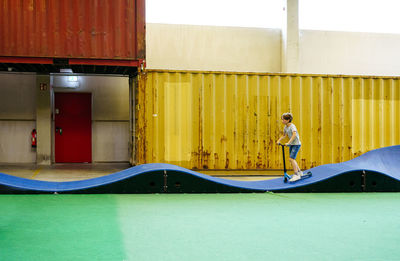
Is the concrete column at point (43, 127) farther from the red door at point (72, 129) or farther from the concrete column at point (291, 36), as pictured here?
the concrete column at point (291, 36)

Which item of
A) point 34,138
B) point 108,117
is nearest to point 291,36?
point 108,117

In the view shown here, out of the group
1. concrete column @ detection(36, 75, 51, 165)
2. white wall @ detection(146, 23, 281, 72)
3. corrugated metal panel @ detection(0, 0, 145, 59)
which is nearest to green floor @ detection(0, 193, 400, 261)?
corrugated metal panel @ detection(0, 0, 145, 59)

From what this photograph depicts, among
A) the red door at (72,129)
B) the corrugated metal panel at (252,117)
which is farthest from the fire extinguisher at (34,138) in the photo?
the corrugated metal panel at (252,117)

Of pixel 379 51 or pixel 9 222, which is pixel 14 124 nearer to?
pixel 9 222

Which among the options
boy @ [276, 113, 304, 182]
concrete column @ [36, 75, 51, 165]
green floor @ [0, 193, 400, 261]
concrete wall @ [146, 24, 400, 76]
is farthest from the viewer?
concrete wall @ [146, 24, 400, 76]

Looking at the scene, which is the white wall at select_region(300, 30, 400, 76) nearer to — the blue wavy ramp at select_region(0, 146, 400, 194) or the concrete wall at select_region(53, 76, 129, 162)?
the concrete wall at select_region(53, 76, 129, 162)

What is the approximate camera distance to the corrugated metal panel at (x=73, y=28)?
1205cm

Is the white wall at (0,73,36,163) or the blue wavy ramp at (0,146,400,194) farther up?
the white wall at (0,73,36,163)

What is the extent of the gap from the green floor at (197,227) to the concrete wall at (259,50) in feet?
32.2

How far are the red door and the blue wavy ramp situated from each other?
25.9ft

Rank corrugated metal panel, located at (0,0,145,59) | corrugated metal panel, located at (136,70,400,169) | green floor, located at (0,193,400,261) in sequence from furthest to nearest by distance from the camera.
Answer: corrugated metal panel, located at (136,70,400,169)
corrugated metal panel, located at (0,0,145,59)
green floor, located at (0,193,400,261)

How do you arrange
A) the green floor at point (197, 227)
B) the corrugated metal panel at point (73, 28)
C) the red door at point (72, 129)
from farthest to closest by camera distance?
the red door at point (72, 129), the corrugated metal panel at point (73, 28), the green floor at point (197, 227)

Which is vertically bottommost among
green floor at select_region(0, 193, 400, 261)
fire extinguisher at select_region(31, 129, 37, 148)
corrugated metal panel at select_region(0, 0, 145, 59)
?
green floor at select_region(0, 193, 400, 261)

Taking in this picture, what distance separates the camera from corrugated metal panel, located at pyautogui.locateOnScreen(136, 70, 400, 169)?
41.9 ft
